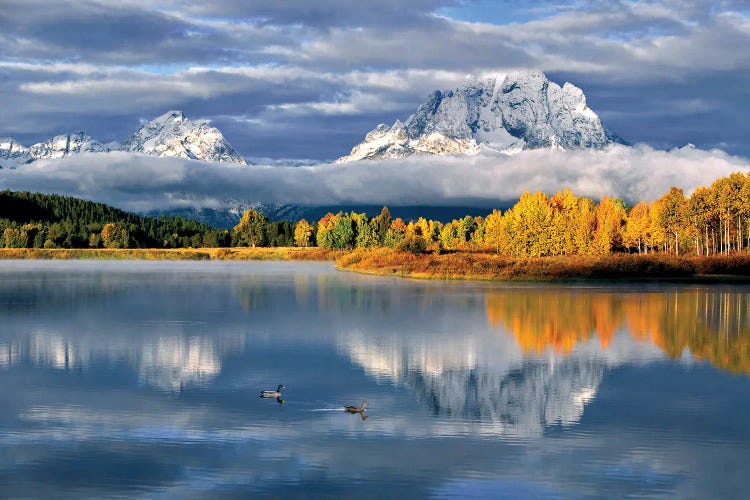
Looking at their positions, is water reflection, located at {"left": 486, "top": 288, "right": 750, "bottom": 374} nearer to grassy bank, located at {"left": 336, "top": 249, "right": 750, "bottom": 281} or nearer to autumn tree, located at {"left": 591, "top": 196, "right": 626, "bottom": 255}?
grassy bank, located at {"left": 336, "top": 249, "right": 750, "bottom": 281}

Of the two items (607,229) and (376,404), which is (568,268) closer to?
(607,229)

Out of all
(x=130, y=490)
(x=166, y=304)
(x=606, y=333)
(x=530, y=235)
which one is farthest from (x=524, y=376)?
(x=530, y=235)

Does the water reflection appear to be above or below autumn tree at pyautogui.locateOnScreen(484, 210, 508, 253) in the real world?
below

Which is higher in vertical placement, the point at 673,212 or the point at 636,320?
the point at 673,212

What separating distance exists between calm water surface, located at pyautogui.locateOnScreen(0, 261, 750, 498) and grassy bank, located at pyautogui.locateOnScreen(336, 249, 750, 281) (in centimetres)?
4514

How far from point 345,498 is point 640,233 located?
16494 centimetres

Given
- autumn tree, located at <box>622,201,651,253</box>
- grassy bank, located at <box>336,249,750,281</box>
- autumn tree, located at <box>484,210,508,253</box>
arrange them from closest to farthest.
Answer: grassy bank, located at <box>336,249,750,281</box> < autumn tree, located at <box>484,210,508,253</box> < autumn tree, located at <box>622,201,651,253</box>

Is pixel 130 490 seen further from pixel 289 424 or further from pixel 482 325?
pixel 482 325

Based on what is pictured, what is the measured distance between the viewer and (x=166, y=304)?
7112cm

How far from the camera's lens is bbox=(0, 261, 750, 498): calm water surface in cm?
2192

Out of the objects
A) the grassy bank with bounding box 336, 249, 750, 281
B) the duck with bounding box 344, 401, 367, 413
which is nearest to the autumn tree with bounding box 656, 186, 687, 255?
the grassy bank with bounding box 336, 249, 750, 281

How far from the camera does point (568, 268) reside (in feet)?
360

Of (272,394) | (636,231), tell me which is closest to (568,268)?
(636,231)

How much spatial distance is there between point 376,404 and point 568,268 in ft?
272
